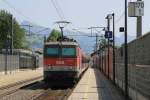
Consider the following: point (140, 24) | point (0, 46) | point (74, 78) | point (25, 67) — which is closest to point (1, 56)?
point (25, 67)

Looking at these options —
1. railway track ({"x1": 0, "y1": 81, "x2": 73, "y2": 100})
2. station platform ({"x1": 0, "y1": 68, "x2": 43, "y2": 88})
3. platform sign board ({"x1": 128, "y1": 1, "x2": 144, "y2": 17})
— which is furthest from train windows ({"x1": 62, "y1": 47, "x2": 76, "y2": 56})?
platform sign board ({"x1": 128, "y1": 1, "x2": 144, "y2": 17})

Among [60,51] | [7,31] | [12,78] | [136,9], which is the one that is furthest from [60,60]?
[7,31]

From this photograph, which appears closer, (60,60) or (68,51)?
(60,60)

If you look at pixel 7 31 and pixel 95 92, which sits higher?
pixel 7 31

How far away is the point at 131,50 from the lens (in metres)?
23.9

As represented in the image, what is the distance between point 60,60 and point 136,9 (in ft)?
32.6

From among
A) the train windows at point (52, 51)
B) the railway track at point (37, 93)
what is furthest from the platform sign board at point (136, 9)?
the train windows at point (52, 51)

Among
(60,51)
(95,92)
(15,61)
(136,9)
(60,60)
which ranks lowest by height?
(95,92)

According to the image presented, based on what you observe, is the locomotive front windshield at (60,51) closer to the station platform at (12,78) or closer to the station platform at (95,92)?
the station platform at (95,92)

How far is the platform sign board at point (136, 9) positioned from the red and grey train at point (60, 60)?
8.67m

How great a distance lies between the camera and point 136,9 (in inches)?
985

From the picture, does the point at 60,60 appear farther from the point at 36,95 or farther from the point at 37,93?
the point at 36,95

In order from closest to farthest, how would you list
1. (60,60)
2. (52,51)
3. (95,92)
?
(95,92)
(60,60)
(52,51)

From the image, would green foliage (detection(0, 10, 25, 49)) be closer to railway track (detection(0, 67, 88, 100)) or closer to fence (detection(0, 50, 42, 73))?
fence (detection(0, 50, 42, 73))
